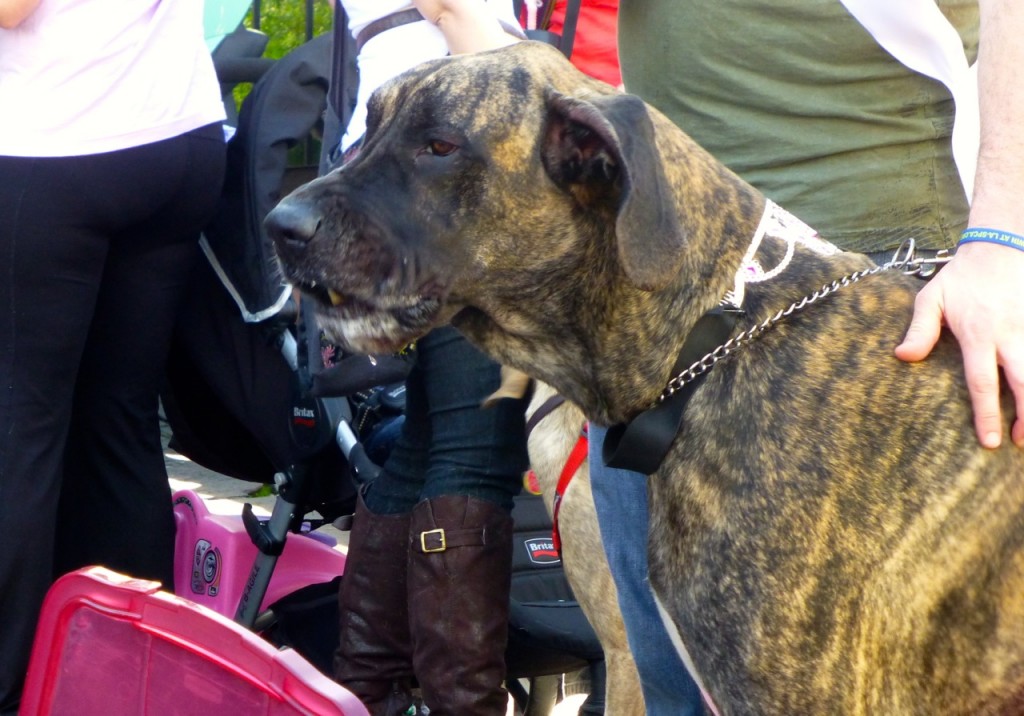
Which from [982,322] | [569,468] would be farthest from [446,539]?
[982,322]

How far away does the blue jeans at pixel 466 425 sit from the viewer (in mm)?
3186

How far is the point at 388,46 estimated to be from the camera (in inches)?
120

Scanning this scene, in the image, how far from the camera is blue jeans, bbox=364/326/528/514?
319 cm

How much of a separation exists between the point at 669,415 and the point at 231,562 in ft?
8.24

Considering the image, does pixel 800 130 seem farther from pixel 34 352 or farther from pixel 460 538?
pixel 34 352

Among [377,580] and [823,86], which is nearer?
[823,86]

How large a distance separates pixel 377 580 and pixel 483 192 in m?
1.68

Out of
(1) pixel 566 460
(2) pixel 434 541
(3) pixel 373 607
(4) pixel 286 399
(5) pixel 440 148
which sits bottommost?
(3) pixel 373 607

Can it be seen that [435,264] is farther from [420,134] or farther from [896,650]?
[896,650]

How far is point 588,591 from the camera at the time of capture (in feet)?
9.94

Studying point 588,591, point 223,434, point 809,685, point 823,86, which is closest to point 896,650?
point 809,685

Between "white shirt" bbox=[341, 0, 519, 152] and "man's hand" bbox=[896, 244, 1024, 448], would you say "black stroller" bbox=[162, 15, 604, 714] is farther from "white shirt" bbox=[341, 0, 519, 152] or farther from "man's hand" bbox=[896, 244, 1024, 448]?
"man's hand" bbox=[896, 244, 1024, 448]

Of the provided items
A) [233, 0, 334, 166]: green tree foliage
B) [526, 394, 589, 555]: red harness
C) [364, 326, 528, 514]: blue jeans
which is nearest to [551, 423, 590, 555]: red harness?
[526, 394, 589, 555]: red harness

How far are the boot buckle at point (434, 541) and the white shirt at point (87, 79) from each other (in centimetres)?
133
